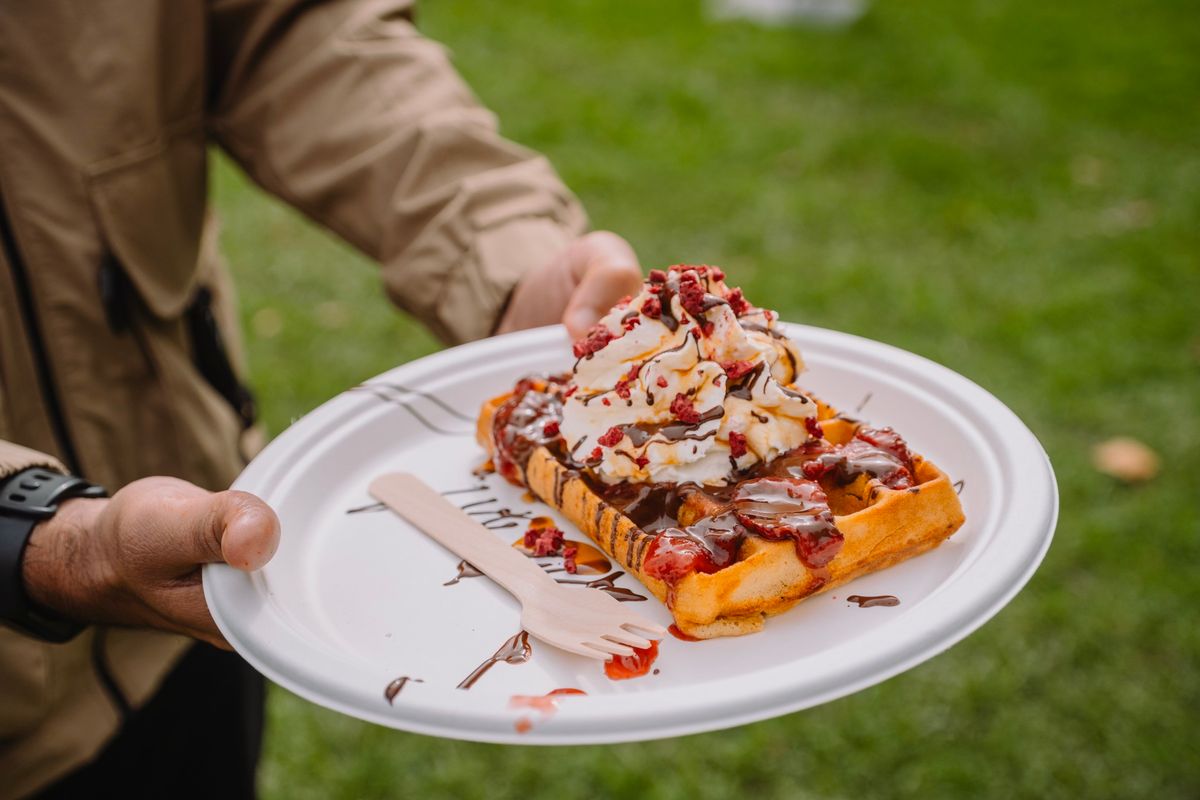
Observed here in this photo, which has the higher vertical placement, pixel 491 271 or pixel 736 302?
pixel 736 302

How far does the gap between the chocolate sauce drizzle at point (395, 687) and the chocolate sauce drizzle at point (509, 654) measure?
167mm

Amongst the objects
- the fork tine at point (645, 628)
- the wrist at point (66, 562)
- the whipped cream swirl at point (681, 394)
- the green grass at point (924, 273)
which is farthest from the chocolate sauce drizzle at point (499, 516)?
the green grass at point (924, 273)

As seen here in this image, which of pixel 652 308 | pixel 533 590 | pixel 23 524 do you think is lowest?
pixel 533 590

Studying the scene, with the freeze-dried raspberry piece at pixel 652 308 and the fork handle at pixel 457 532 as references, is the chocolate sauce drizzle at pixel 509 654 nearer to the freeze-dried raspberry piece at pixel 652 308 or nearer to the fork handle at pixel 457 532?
the fork handle at pixel 457 532

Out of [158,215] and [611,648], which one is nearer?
[611,648]

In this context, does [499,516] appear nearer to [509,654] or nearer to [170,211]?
[509,654]

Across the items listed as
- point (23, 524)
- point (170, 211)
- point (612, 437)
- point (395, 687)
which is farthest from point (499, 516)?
point (170, 211)

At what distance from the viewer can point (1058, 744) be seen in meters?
3.41

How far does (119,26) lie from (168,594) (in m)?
1.23

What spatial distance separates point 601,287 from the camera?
240 centimetres

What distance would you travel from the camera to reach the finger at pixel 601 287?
2395 millimetres

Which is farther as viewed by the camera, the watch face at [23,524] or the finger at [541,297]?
the finger at [541,297]

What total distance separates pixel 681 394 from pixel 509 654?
0.59 metres

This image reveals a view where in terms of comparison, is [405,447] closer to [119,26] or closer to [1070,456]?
[119,26]
